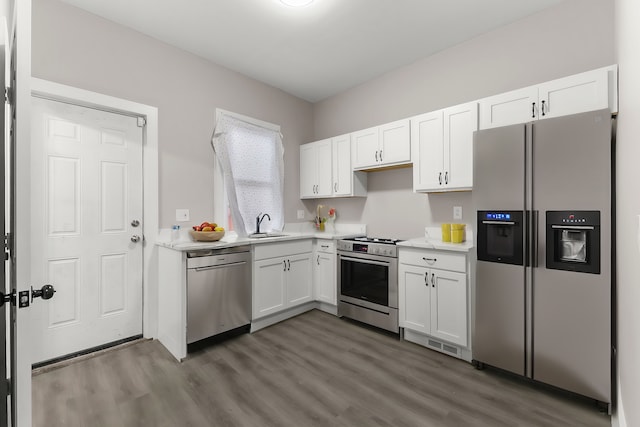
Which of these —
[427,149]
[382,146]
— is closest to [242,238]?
[382,146]

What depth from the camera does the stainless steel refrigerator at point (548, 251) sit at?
1.81m

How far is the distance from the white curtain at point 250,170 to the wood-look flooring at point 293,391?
5.10 feet

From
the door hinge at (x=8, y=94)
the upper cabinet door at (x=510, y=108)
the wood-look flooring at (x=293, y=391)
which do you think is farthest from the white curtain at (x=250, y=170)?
the upper cabinet door at (x=510, y=108)

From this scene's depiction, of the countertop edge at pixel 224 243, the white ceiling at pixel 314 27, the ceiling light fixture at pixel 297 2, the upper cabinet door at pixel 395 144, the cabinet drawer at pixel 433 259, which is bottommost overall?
the cabinet drawer at pixel 433 259

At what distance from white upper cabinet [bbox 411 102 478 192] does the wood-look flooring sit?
1570mm

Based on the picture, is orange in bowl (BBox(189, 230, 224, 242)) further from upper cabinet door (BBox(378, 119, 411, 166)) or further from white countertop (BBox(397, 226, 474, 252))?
upper cabinet door (BBox(378, 119, 411, 166))

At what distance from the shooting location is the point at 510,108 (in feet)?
7.86

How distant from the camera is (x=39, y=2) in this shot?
227cm

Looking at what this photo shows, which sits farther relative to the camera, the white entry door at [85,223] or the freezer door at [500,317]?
the white entry door at [85,223]

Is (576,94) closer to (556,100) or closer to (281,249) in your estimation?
(556,100)

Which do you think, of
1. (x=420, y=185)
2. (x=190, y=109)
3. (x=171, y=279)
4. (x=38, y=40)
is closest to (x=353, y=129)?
(x=420, y=185)

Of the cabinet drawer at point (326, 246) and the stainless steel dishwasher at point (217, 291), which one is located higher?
the cabinet drawer at point (326, 246)

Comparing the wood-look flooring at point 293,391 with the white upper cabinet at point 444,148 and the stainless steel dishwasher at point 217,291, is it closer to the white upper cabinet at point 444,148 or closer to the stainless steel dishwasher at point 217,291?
the stainless steel dishwasher at point 217,291

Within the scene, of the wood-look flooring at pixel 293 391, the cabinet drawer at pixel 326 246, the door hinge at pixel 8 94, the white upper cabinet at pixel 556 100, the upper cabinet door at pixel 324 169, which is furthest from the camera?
the upper cabinet door at pixel 324 169
